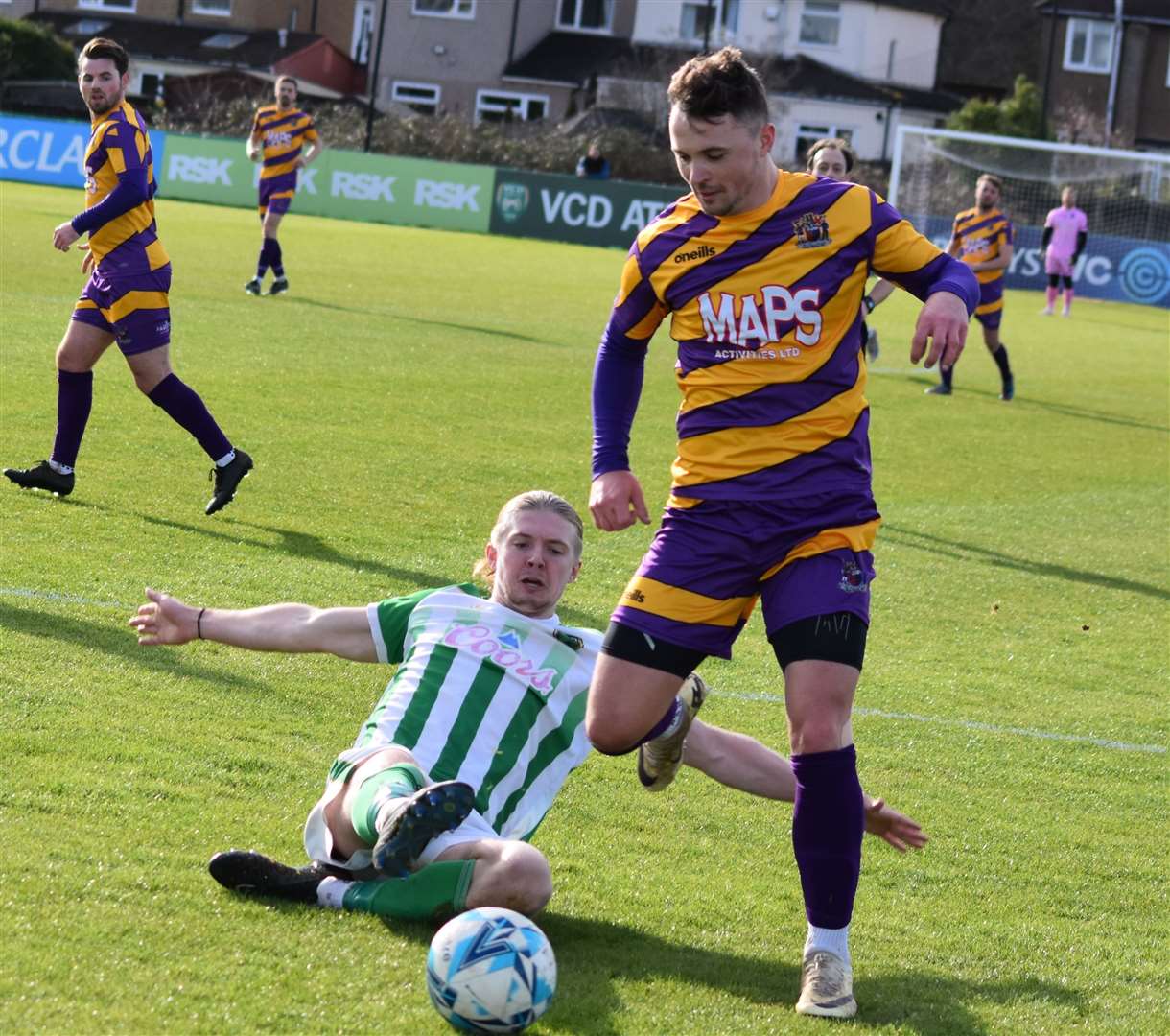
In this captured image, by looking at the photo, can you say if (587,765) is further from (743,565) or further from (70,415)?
(70,415)

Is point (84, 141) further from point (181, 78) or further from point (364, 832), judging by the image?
point (364, 832)

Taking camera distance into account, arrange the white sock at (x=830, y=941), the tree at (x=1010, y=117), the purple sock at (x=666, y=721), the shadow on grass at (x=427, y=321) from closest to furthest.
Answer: the white sock at (x=830, y=941) < the purple sock at (x=666, y=721) < the shadow on grass at (x=427, y=321) < the tree at (x=1010, y=117)

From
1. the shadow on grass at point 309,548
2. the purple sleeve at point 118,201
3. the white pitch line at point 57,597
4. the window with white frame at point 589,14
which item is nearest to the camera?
the white pitch line at point 57,597

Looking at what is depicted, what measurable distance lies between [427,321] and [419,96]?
129 ft

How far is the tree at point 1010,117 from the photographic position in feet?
159

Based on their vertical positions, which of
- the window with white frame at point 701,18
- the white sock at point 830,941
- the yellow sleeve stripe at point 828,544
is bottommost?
the white sock at point 830,941

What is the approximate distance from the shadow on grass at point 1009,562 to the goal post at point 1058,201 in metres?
23.9

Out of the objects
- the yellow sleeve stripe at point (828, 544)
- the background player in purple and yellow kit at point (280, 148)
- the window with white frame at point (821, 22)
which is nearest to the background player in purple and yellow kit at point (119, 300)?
the yellow sleeve stripe at point (828, 544)

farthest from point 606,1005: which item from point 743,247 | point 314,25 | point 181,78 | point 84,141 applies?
point 314,25

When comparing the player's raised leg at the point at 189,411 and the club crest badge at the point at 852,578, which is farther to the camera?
the player's raised leg at the point at 189,411

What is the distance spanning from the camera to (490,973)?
3381mm

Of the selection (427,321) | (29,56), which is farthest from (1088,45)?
(427,321)

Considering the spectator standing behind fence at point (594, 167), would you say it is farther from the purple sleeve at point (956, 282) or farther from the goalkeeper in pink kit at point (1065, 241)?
the purple sleeve at point (956, 282)

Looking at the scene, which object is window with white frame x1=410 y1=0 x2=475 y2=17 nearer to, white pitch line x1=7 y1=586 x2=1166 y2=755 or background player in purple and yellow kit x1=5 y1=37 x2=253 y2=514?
background player in purple and yellow kit x1=5 y1=37 x2=253 y2=514
